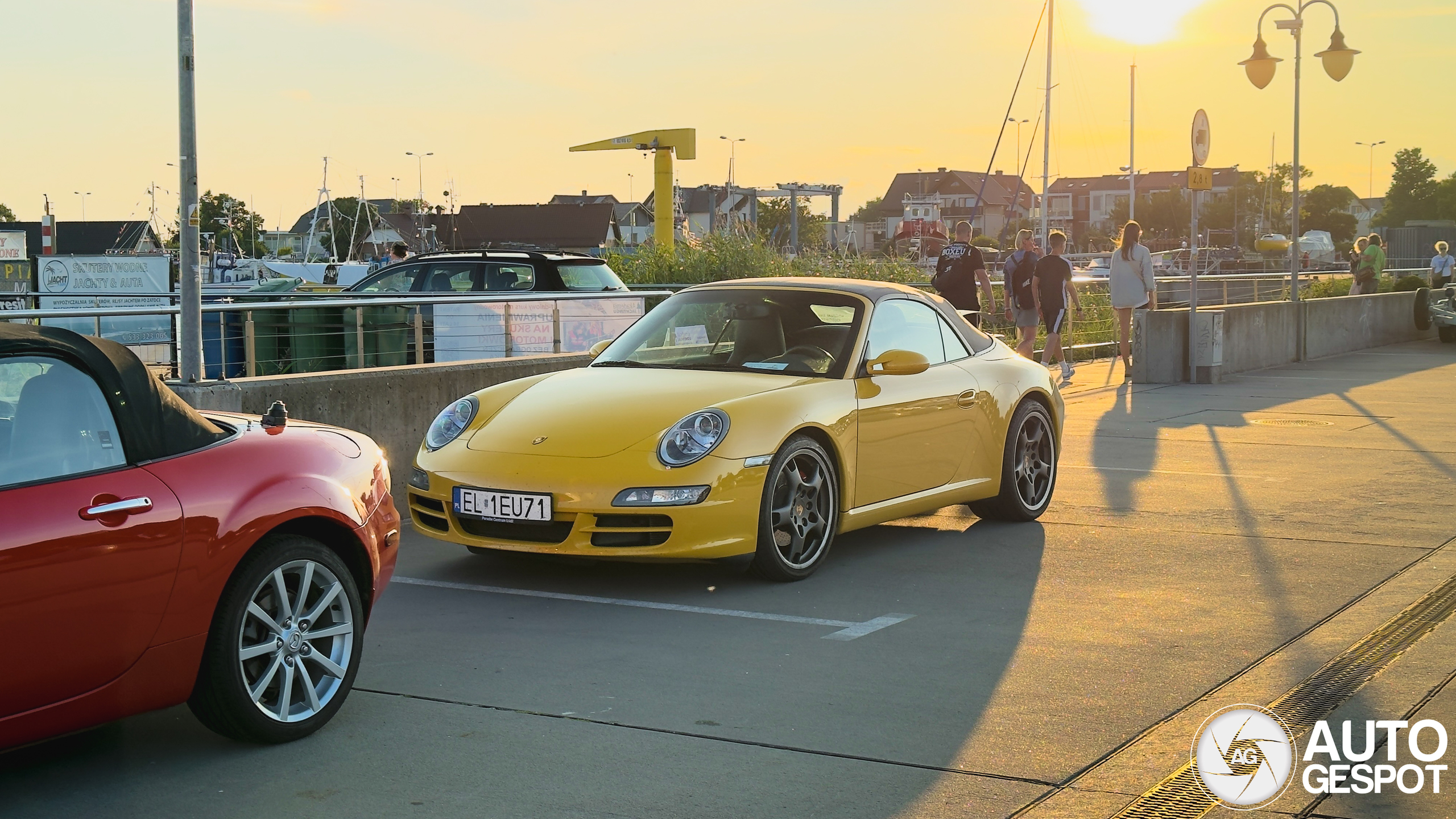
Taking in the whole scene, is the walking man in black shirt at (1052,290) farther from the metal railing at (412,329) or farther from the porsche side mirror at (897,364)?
the porsche side mirror at (897,364)

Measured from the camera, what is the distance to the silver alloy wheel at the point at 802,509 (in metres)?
6.96

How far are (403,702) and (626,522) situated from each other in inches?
68.5

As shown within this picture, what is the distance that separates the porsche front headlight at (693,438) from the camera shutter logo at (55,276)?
68.8ft

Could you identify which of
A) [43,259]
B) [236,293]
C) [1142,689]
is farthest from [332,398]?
[43,259]

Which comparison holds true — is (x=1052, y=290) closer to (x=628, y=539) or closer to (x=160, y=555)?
(x=628, y=539)

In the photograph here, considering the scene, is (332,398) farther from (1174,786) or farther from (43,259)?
(43,259)

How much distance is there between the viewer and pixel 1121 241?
1856 centimetres

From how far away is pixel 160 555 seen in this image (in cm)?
413

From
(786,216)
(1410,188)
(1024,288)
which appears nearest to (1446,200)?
(1410,188)

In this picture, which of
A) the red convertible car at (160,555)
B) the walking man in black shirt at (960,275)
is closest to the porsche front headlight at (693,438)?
the red convertible car at (160,555)

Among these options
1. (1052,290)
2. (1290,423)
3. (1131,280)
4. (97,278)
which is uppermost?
(97,278)

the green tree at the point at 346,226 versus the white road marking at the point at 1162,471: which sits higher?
the green tree at the point at 346,226

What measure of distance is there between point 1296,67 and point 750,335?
18.1 meters

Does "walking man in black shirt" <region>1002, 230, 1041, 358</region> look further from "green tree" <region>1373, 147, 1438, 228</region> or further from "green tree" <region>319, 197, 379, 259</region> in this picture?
"green tree" <region>1373, 147, 1438, 228</region>
